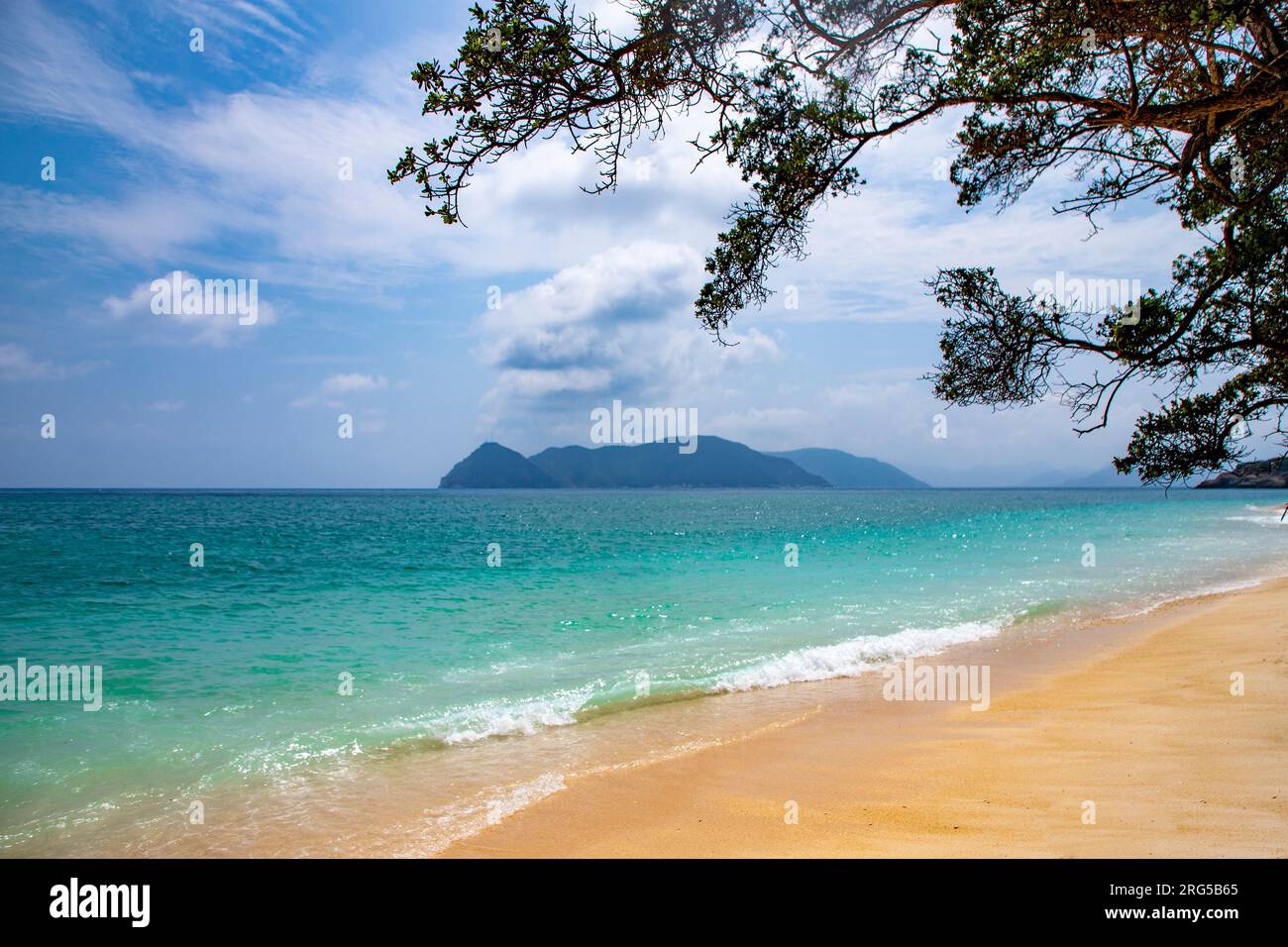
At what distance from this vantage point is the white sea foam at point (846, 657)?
427 inches

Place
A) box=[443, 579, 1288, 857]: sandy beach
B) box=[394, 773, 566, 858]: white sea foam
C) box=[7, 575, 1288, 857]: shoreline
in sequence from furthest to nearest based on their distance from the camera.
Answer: box=[394, 773, 566, 858]: white sea foam → box=[7, 575, 1288, 857]: shoreline → box=[443, 579, 1288, 857]: sandy beach

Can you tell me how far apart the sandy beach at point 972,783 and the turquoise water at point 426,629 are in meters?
2.44

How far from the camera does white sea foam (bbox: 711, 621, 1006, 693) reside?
10844 millimetres

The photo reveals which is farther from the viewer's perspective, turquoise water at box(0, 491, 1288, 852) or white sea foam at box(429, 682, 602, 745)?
white sea foam at box(429, 682, 602, 745)

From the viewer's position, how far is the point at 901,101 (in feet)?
18.9

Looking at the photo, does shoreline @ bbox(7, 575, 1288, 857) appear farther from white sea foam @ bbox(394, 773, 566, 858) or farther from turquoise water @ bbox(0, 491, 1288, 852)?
turquoise water @ bbox(0, 491, 1288, 852)

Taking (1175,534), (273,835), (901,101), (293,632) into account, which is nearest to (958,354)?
(901,101)

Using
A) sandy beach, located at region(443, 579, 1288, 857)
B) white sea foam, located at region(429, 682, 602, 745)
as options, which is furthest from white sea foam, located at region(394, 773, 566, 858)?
white sea foam, located at region(429, 682, 602, 745)

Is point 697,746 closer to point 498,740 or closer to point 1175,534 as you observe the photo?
point 498,740

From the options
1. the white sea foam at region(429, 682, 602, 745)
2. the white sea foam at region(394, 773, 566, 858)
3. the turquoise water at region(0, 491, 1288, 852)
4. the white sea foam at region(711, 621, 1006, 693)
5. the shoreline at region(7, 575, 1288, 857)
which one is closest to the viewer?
the shoreline at region(7, 575, 1288, 857)

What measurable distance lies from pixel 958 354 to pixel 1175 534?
44.2 meters

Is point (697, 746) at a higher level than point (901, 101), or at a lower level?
lower

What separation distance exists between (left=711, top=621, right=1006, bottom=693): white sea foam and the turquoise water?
2.5 inches

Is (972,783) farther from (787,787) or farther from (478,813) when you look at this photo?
(478,813)
